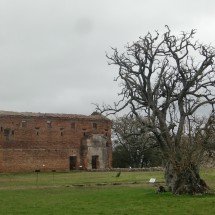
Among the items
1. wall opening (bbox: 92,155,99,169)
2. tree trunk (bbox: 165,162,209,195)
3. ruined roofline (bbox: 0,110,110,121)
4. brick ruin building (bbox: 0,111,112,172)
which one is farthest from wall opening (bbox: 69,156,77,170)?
tree trunk (bbox: 165,162,209,195)

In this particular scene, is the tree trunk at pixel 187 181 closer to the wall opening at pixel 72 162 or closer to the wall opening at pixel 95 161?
the wall opening at pixel 95 161

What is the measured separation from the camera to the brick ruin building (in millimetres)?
62281

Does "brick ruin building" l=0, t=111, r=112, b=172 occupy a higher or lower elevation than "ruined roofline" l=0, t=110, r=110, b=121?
lower

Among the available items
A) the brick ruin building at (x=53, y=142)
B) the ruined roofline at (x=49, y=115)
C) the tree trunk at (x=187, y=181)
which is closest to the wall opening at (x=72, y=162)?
the brick ruin building at (x=53, y=142)

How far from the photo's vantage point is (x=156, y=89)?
87.2 ft

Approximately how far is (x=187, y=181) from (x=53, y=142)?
4415 cm

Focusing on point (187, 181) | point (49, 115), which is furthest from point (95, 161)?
point (187, 181)

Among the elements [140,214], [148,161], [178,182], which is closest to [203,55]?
[178,182]

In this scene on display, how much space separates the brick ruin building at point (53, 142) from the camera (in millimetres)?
62281

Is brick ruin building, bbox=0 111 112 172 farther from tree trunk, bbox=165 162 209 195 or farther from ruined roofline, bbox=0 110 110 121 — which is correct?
tree trunk, bbox=165 162 209 195

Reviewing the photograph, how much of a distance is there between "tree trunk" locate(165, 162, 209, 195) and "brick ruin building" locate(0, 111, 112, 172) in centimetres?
4073

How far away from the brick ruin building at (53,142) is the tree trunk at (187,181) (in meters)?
40.7

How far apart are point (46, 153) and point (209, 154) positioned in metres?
42.5

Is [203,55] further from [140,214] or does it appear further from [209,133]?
[140,214]
